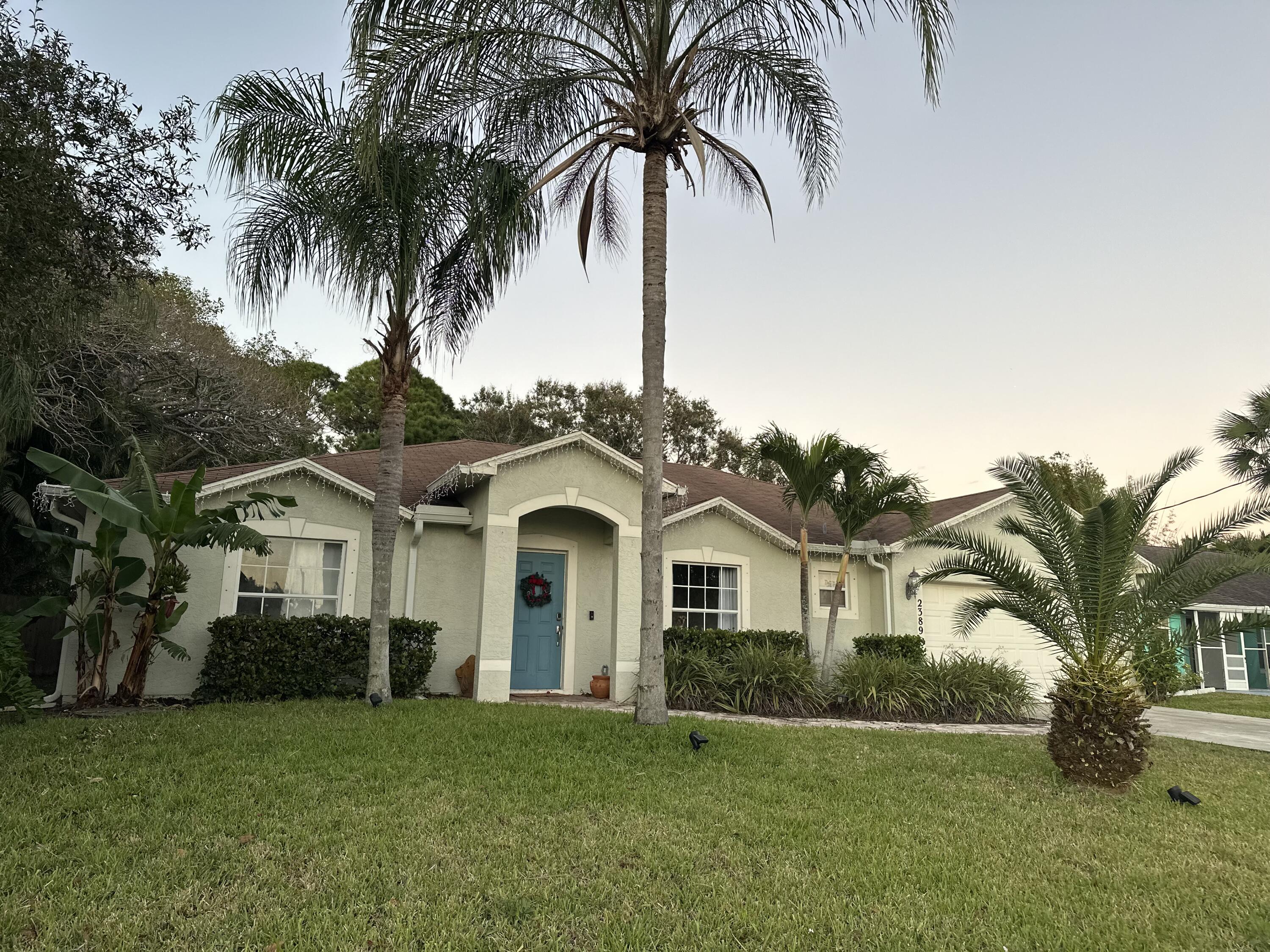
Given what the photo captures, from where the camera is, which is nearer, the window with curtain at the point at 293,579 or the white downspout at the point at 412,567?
the window with curtain at the point at 293,579

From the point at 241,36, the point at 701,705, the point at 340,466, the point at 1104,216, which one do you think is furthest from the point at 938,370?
the point at 241,36

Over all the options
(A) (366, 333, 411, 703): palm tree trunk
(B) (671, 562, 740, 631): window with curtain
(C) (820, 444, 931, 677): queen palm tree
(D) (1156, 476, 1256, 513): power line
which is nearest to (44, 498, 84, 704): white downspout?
(A) (366, 333, 411, 703): palm tree trunk

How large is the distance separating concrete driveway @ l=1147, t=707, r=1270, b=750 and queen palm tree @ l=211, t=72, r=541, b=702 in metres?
10.6

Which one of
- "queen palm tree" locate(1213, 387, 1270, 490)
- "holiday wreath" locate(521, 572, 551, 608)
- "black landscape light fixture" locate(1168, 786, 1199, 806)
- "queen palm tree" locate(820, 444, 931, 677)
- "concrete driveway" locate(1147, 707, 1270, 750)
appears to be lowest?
"concrete driveway" locate(1147, 707, 1270, 750)

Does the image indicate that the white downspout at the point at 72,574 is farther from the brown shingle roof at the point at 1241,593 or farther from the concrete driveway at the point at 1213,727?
the brown shingle roof at the point at 1241,593

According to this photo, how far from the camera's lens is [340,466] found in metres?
14.0

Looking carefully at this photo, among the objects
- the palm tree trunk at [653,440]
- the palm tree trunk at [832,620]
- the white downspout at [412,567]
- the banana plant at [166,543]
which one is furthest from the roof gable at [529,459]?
the palm tree trunk at [832,620]

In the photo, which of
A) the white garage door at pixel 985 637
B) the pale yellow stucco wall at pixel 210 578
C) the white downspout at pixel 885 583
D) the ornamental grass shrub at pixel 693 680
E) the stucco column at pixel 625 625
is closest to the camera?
the pale yellow stucco wall at pixel 210 578

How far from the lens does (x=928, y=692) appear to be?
11.9m

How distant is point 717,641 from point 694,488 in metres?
4.95

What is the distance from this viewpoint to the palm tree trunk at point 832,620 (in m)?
13.0

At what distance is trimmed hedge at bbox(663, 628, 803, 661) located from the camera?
12.4m

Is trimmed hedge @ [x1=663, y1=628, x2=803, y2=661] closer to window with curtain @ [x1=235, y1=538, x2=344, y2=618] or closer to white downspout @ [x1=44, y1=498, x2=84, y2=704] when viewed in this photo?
window with curtain @ [x1=235, y1=538, x2=344, y2=618]

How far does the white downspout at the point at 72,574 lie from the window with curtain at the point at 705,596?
9055mm
